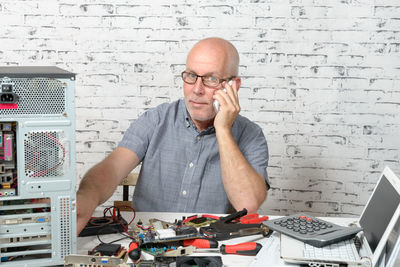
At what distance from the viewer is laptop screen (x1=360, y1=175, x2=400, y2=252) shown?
4.40ft

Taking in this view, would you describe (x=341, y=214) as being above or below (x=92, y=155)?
below

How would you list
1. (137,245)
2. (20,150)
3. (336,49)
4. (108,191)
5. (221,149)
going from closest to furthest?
(20,150)
(137,245)
(108,191)
(221,149)
(336,49)

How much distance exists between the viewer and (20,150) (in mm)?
1283

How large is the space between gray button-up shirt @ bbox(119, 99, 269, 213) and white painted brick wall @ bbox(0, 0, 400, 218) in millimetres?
944

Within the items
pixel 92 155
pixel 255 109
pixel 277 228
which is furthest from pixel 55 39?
pixel 277 228

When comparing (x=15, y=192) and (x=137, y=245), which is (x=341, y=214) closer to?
(x=137, y=245)

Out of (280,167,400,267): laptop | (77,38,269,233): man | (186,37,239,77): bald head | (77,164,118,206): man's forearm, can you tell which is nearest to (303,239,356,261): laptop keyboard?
(280,167,400,267): laptop

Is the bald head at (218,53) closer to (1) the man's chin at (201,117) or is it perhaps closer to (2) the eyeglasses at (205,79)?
(2) the eyeglasses at (205,79)

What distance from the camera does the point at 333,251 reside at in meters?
1.33

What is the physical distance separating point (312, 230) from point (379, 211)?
207 mm

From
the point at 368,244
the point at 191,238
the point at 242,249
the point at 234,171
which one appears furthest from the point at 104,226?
the point at 368,244

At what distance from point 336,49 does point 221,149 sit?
149cm

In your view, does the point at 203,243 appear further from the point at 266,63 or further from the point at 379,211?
the point at 266,63

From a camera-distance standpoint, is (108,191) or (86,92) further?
(86,92)
